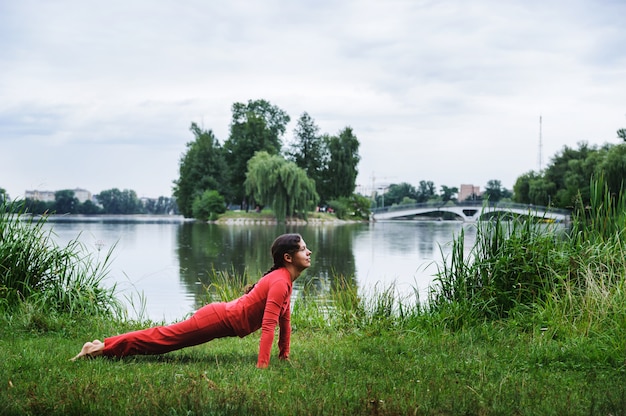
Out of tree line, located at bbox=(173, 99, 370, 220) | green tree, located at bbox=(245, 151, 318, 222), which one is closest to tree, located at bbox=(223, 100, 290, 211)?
tree line, located at bbox=(173, 99, 370, 220)

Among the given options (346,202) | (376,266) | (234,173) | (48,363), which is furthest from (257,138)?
(48,363)

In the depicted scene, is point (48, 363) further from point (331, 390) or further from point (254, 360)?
point (331, 390)

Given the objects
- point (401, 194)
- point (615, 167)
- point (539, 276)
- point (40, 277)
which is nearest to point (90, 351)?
point (40, 277)

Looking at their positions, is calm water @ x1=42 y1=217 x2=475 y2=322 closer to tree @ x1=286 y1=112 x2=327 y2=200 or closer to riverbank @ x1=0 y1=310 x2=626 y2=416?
riverbank @ x1=0 y1=310 x2=626 y2=416

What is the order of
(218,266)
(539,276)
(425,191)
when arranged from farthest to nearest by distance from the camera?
(425,191), (218,266), (539,276)

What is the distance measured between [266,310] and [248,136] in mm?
53261

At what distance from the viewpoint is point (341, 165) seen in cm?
6041

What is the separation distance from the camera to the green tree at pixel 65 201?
70938mm

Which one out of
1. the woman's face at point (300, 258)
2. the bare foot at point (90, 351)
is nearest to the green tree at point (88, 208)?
the bare foot at point (90, 351)

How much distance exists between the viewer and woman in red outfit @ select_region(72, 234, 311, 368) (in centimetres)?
374

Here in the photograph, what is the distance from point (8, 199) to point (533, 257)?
5397 millimetres

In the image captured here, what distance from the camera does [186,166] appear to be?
57000 mm

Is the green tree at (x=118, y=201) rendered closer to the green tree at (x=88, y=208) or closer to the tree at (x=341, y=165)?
the green tree at (x=88, y=208)

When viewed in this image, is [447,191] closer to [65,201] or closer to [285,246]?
[65,201]
